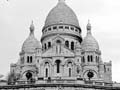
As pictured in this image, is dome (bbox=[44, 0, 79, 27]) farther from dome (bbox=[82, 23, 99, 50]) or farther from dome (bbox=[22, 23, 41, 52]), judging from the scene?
dome (bbox=[82, 23, 99, 50])

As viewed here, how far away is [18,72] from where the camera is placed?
79812 mm

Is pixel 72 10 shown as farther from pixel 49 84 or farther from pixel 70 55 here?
pixel 49 84

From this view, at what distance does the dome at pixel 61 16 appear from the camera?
84738 millimetres

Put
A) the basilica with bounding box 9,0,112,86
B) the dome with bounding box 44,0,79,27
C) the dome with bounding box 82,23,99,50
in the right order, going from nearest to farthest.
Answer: the basilica with bounding box 9,0,112,86
the dome with bounding box 82,23,99,50
the dome with bounding box 44,0,79,27

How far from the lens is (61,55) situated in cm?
7344

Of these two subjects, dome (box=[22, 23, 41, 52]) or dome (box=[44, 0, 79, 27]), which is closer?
dome (box=[22, 23, 41, 52])

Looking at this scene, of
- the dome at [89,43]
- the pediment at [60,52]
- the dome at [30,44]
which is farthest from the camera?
the dome at [30,44]

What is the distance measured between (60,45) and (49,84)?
15352mm

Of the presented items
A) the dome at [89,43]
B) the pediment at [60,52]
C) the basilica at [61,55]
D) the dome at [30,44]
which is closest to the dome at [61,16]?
the basilica at [61,55]

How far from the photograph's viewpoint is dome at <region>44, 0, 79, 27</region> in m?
84.7

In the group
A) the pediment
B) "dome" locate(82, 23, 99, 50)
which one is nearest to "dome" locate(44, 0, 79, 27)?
"dome" locate(82, 23, 99, 50)

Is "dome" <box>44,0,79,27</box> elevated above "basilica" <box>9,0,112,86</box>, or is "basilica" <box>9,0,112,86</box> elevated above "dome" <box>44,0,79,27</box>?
"dome" <box>44,0,79,27</box>

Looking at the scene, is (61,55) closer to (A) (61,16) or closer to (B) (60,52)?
(B) (60,52)

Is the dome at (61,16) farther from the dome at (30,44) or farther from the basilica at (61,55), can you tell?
the dome at (30,44)
